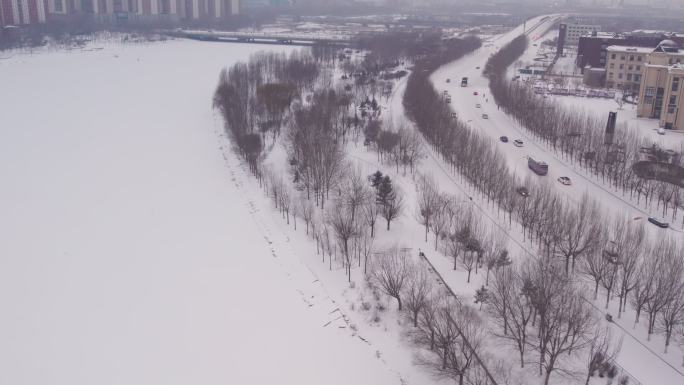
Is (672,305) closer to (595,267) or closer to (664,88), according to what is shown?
(595,267)

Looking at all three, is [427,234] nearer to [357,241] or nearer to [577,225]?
[357,241]

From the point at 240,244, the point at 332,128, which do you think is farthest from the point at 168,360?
the point at 332,128

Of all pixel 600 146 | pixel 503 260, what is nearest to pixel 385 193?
pixel 503 260

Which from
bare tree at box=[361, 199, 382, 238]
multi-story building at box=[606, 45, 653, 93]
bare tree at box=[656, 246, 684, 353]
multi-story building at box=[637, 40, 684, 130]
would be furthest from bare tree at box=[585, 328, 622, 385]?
multi-story building at box=[606, 45, 653, 93]

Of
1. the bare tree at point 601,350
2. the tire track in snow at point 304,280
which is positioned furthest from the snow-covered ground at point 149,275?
the bare tree at point 601,350

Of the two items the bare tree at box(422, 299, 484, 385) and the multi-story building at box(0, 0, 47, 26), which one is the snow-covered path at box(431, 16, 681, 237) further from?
the multi-story building at box(0, 0, 47, 26)

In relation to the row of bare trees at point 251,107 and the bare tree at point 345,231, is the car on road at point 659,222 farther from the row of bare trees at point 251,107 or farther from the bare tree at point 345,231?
the row of bare trees at point 251,107
